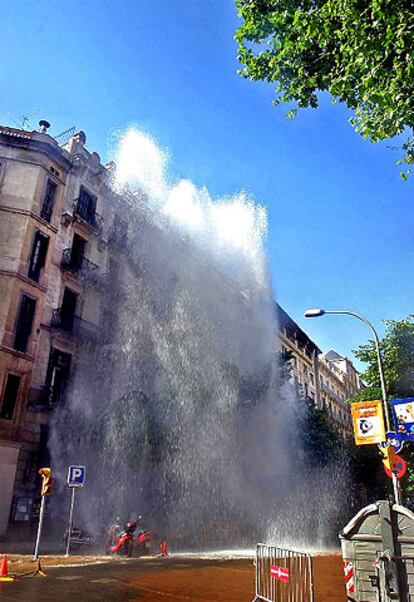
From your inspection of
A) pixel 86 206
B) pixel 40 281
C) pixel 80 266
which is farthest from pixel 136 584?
pixel 86 206

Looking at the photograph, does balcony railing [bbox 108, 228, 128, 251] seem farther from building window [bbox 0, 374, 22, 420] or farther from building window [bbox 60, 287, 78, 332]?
building window [bbox 0, 374, 22, 420]

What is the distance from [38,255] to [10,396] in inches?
→ 266

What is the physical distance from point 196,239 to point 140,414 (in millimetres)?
14613

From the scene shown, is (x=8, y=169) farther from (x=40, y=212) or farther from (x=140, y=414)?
(x=140, y=414)

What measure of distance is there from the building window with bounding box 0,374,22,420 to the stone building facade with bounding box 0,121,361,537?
4cm

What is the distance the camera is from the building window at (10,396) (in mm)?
18859

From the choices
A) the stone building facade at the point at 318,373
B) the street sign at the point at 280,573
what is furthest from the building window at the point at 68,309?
the stone building facade at the point at 318,373

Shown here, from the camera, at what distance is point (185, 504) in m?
21.0

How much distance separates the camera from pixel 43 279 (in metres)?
22.0

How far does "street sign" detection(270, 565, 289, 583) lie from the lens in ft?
22.3

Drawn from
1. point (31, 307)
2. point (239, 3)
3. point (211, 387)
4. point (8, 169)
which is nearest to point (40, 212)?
point (8, 169)

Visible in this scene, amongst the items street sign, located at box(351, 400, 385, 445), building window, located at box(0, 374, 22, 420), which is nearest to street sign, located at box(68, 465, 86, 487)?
building window, located at box(0, 374, 22, 420)

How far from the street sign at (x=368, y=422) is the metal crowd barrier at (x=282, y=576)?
5496 millimetres

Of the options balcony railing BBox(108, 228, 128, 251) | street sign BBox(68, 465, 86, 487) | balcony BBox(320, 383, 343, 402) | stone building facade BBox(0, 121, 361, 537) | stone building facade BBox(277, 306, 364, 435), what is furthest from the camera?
balcony BBox(320, 383, 343, 402)
